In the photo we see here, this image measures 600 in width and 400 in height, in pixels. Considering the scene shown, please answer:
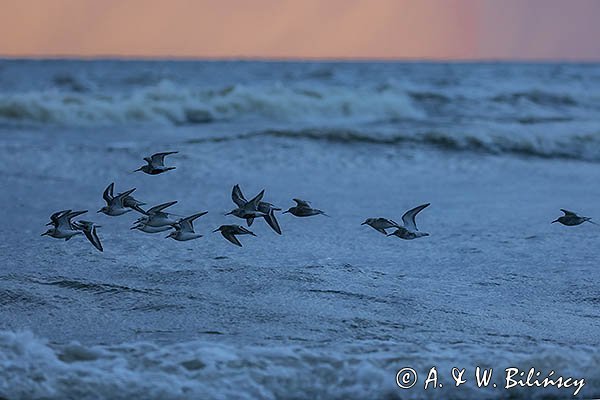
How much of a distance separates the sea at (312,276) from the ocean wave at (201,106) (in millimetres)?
3722

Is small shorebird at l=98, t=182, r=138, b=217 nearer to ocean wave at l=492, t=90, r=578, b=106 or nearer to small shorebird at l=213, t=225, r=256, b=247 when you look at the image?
small shorebird at l=213, t=225, r=256, b=247

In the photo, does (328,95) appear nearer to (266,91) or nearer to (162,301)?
(266,91)

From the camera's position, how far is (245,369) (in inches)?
172

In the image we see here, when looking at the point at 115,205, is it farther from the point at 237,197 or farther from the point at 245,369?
the point at 245,369

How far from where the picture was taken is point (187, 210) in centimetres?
891

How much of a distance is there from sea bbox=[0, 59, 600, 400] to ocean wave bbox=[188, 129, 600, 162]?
50mm

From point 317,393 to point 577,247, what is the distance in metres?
3.50

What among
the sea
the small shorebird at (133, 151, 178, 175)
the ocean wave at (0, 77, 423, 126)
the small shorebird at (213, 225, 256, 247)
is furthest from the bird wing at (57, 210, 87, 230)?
the ocean wave at (0, 77, 423, 126)

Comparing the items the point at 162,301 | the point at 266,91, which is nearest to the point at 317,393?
the point at 162,301

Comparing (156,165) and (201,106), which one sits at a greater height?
(201,106)

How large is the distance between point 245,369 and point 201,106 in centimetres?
1489

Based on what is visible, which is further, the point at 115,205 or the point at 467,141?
the point at 467,141

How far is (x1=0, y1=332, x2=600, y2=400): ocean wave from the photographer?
4191mm

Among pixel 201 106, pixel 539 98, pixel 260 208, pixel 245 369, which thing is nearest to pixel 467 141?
pixel 201 106
